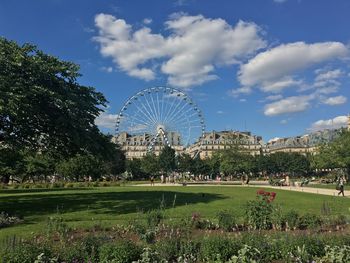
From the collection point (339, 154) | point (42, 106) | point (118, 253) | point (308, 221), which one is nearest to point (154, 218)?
point (118, 253)

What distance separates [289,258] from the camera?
10.9 metres

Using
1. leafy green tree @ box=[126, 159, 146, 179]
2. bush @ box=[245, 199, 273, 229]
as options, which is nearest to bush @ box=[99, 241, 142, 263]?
bush @ box=[245, 199, 273, 229]

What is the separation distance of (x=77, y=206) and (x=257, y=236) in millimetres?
17996

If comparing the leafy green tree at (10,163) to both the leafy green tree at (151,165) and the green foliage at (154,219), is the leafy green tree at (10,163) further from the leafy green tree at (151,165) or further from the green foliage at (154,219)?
the leafy green tree at (151,165)

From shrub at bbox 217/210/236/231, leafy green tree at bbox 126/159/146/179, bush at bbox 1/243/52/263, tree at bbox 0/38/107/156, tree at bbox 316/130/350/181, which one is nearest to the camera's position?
bush at bbox 1/243/52/263

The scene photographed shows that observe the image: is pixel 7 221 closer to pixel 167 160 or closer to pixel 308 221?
pixel 308 221

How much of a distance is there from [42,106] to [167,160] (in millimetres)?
99419

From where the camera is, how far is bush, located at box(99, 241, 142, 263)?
10.9 meters

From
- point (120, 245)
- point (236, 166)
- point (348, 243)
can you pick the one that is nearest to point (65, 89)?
point (120, 245)

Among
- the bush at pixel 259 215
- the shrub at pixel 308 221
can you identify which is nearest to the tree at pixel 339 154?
the shrub at pixel 308 221

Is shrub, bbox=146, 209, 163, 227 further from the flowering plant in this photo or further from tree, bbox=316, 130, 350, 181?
tree, bbox=316, 130, 350, 181

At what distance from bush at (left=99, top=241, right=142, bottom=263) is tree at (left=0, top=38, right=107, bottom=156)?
15.8 m

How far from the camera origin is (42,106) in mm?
28625

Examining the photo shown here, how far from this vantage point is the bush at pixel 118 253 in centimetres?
1092
